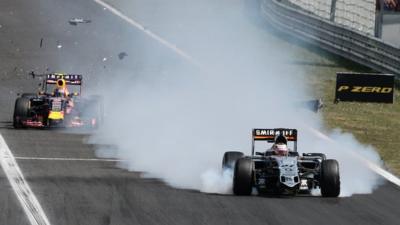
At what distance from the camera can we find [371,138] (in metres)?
33.3

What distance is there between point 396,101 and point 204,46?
1267cm

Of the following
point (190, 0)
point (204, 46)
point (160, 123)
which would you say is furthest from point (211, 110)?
point (190, 0)

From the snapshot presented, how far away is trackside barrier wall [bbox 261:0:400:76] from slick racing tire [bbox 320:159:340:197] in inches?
827

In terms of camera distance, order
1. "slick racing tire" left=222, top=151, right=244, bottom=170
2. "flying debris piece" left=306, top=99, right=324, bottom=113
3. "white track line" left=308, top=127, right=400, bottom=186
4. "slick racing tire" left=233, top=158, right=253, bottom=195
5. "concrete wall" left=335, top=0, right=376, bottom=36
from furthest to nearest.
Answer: "concrete wall" left=335, top=0, right=376, bottom=36 < "flying debris piece" left=306, top=99, right=324, bottom=113 < "white track line" left=308, top=127, right=400, bottom=186 < "slick racing tire" left=222, top=151, right=244, bottom=170 < "slick racing tire" left=233, top=158, right=253, bottom=195

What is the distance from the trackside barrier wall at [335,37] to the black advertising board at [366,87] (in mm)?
5650

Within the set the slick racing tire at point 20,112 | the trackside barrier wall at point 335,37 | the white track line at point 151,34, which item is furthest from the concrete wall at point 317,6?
the slick racing tire at point 20,112

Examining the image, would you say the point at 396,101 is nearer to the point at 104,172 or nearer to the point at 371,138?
the point at 371,138

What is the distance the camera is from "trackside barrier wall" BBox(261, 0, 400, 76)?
4422 cm

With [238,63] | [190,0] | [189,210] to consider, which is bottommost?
[189,210]

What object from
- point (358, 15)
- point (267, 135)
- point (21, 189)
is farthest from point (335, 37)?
point (21, 189)

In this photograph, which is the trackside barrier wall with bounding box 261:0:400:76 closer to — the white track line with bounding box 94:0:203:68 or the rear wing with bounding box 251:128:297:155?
the white track line with bounding box 94:0:203:68

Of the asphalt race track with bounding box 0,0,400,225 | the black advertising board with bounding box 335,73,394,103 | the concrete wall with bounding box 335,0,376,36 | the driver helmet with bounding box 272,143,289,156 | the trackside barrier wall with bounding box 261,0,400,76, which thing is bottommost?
the asphalt race track with bounding box 0,0,400,225

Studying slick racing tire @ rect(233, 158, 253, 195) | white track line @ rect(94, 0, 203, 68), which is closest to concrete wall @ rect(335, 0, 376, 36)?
white track line @ rect(94, 0, 203, 68)

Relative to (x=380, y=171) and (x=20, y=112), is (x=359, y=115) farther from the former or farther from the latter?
(x=20, y=112)
